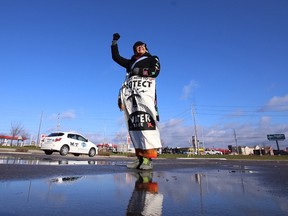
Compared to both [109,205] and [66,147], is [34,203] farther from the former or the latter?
[66,147]

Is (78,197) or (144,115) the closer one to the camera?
(78,197)

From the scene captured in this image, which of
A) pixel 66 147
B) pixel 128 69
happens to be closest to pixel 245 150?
pixel 66 147

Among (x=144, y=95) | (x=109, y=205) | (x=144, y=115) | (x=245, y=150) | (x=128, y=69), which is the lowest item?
(x=109, y=205)

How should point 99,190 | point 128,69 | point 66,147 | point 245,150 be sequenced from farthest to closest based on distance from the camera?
point 245,150
point 66,147
point 128,69
point 99,190

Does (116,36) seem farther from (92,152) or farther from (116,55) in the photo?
(92,152)

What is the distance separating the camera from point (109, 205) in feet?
5.88

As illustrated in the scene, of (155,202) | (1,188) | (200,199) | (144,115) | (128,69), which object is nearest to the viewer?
(155,202)

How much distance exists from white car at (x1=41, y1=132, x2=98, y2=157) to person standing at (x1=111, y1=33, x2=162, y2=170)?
13.3 m

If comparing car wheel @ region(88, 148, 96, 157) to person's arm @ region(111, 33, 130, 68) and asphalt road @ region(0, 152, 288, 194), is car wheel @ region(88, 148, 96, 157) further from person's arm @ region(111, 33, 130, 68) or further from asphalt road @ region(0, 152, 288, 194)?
person's arm @ region(111, 33, 130, 68)

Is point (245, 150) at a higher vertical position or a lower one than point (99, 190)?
higher

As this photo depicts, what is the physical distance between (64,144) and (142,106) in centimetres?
1394

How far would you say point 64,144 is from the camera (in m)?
17.6

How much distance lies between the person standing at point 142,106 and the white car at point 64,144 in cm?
1327

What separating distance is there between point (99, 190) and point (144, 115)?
2.57m
